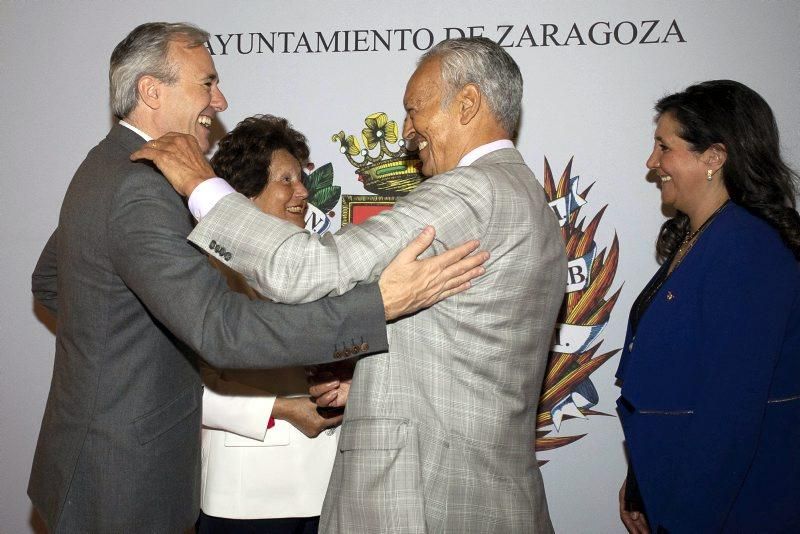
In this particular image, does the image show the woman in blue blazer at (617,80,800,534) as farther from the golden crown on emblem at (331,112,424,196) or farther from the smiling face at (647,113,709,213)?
the golden crown on emblem at (331,112,424,196)

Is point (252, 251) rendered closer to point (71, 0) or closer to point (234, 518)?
point (234, 518)

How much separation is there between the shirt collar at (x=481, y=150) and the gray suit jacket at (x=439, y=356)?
0.04 meters

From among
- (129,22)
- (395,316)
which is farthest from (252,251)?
(129,22)

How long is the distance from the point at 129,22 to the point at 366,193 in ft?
4.11

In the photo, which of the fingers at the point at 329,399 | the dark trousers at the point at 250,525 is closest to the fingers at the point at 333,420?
the fingers at the point at 329,399

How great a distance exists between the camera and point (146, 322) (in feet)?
6.31

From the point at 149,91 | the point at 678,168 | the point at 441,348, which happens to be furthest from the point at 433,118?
the point at 678,168

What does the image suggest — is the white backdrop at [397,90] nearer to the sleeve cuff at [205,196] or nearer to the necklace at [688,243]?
the necklace at [688,243]

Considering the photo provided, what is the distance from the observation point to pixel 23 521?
3295mm

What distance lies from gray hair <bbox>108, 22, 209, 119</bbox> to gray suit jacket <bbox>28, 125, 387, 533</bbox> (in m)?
0.10

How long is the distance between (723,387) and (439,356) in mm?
1032

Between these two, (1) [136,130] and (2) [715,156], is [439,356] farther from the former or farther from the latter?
(2) [715,156]

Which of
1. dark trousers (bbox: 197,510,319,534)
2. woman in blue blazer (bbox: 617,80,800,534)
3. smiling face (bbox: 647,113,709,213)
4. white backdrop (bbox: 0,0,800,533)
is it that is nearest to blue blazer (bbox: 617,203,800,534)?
woman in blue blazer (bbox: 617,80,800,534)

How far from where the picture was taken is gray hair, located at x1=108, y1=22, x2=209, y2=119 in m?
2.04
